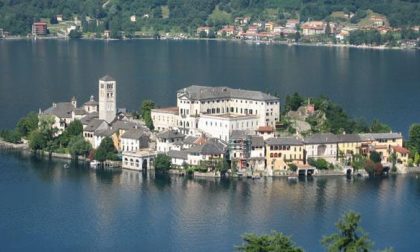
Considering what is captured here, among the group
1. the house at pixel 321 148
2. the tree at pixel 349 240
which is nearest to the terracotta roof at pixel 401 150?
the house at pixel 321 148

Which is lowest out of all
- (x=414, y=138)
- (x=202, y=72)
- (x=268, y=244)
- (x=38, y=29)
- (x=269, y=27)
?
(x=268, y=244)

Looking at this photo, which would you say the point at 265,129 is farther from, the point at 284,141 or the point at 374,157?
the point at 374,157

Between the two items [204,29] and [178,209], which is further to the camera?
[204,29]


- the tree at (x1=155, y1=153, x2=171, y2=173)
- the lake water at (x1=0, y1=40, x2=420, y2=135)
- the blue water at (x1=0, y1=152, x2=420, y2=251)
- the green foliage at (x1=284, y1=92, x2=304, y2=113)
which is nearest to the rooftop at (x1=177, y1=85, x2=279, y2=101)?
the green foliage at (x1=284, y1=92, x2=304, y2=113)

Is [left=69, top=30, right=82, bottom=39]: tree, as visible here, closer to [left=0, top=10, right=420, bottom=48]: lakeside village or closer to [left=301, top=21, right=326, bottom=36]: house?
[left=0, top=10, right=420, bottom=48]: lakeside village

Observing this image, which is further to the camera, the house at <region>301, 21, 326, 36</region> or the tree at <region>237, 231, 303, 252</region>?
the house at <region>301, 21, 326, 36</region>

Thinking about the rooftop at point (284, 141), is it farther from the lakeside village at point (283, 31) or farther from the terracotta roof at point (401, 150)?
the lakeside village at point (283, 31)

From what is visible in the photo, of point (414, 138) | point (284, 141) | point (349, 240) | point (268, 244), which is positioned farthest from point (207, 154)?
point (349, 240)
